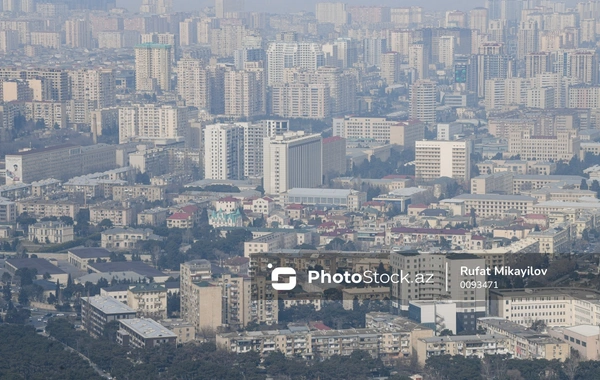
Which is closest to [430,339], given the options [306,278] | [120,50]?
[306,278]

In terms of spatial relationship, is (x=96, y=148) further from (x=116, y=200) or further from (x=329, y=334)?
(x=329, y=334)

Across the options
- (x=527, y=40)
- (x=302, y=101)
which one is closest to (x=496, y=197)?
(x=302, y=101)

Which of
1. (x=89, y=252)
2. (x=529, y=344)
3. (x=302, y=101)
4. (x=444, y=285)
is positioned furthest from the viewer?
(x=302, y=101)

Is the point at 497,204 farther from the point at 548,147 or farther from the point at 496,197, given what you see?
the point at 548,147

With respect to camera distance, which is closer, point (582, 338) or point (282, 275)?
point (582, 338)

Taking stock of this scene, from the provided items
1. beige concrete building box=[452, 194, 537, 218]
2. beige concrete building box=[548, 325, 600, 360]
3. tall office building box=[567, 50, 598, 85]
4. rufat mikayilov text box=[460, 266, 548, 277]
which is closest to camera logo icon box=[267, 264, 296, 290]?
rufat mikayilov text box=[460, 266, 548, 277]

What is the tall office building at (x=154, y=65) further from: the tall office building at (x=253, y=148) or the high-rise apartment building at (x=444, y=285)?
the high-rise apartment building at (x=444, y=285)

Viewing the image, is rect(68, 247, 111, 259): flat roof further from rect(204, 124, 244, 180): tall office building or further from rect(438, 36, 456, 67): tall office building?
rect(438, 36, 456, 67): tall office building

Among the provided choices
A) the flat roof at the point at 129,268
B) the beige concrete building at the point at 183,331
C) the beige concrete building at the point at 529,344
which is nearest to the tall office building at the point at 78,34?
the flat roof at the point at 129,268
